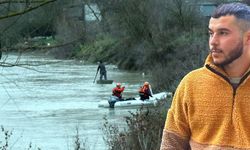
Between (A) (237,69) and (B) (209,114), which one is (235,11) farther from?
(B) (209,114)

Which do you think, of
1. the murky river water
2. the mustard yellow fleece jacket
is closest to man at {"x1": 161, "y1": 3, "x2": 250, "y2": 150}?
the mustard yellow fleece jacket

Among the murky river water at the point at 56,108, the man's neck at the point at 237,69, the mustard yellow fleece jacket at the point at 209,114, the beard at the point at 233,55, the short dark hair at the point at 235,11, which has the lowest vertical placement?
the murky river water at the point at 56,108

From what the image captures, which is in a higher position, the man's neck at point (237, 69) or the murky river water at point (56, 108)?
the man's neck at point (237, 69)

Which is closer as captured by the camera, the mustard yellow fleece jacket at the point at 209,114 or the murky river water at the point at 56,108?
the mustard yellow fleece jacket at the point at 209,114

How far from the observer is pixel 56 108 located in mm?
25516

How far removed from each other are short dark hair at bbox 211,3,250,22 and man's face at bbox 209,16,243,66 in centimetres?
2

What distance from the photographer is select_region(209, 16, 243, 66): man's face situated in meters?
2.36

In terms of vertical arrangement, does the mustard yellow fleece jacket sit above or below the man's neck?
below

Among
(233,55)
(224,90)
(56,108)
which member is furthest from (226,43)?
(56,108)

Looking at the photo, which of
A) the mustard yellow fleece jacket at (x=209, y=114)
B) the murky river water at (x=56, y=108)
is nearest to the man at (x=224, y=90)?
the mustard yellow fleece jacket at (x=209, y=114)

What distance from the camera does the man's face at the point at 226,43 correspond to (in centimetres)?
236

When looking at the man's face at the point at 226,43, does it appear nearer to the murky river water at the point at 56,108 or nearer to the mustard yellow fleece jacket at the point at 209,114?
the mustard yellow fleece jacket at the point at 209,114

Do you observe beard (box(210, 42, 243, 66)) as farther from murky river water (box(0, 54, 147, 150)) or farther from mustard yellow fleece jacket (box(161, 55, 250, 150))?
murky river water (box(0, 54, 147, 150))

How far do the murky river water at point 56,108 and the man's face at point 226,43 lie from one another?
13.6 feet
